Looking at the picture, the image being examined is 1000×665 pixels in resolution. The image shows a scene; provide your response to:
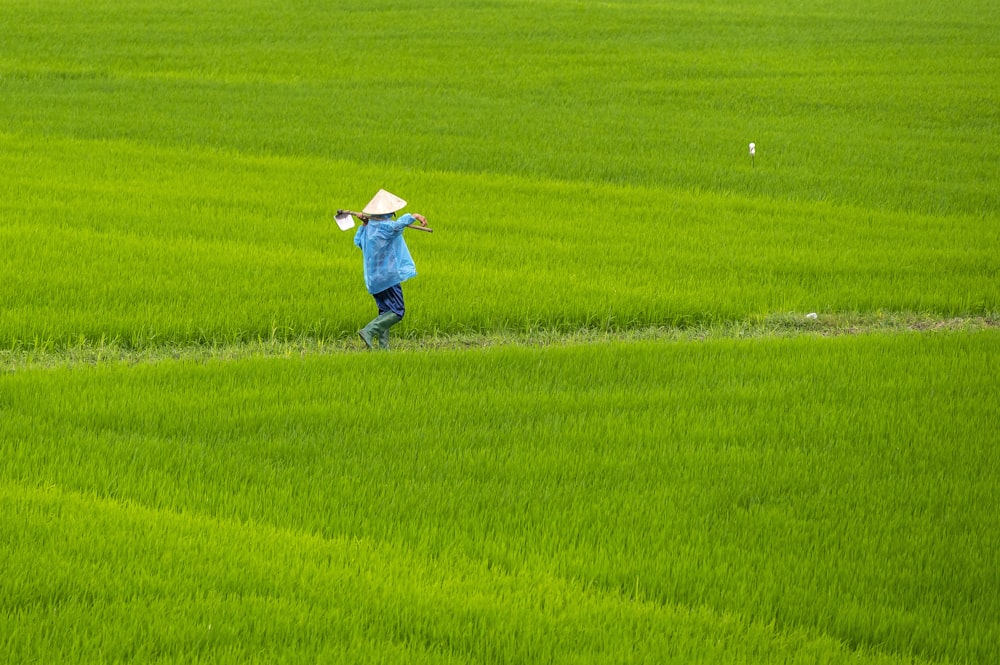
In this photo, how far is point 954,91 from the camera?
67.4 feet

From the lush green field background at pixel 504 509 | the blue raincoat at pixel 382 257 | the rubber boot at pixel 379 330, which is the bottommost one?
the lush green field background at pixel 504 509

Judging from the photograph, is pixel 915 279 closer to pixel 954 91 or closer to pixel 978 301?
pixel 978 301

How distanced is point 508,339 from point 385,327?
3.06ft

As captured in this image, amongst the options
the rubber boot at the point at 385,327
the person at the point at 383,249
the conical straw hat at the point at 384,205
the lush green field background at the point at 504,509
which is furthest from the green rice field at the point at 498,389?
the conical straw hat at the point at 384,205

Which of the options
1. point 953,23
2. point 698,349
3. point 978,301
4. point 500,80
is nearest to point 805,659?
point 698,349

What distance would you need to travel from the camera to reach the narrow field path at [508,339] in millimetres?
7301

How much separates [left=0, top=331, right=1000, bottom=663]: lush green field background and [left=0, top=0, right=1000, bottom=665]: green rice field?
20mm

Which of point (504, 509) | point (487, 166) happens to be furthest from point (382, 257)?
point (487, 166)

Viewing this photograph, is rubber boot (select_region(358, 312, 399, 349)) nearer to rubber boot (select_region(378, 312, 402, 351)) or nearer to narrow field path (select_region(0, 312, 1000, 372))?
rubber boot (select_region(378, 312, 402, 351))

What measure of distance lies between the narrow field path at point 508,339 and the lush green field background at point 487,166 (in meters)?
0.14

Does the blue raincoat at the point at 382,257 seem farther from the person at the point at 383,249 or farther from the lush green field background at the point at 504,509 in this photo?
the lush green field background at the point at 504,509

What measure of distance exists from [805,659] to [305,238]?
7.30m

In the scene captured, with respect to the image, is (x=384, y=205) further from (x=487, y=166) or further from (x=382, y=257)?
(x=487, y=166)

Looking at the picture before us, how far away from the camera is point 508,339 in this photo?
818cm
